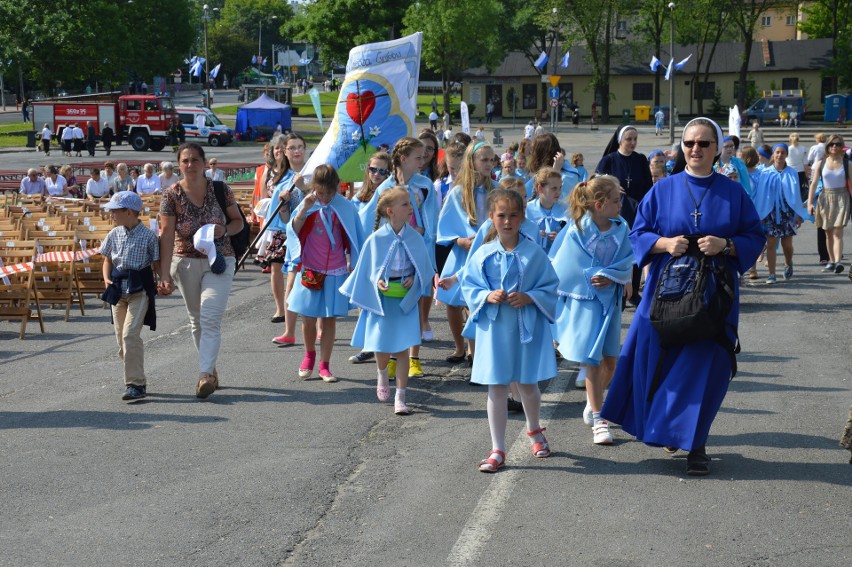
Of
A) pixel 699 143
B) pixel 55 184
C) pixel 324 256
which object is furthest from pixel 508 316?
pixel 55 184

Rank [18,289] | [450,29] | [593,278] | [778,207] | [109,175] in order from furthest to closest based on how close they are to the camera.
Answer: [450,29] → [109,175] → [778,207] → [18,289] → [593,278]

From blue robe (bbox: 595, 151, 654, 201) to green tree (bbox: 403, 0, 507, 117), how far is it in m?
58.2

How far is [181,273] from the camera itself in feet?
27.9

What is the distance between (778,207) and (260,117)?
4766cm

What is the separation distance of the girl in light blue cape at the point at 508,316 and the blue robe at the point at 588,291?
69 cm

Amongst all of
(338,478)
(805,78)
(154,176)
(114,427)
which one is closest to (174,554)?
(338,478)

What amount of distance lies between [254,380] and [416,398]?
149 centimetres

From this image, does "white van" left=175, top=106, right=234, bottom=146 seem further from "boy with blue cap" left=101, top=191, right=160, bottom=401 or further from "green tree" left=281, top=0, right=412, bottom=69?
"boy with blue cap" left=101, top=191, right=160, bottom=401

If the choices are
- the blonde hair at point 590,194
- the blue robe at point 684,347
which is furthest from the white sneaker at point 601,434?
the blonde hair at point 590,194

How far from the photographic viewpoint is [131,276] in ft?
27.6

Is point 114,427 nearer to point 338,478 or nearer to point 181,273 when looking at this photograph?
point 181,273

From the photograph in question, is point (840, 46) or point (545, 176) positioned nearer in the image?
point (545, 176)

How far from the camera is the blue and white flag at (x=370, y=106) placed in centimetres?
1104

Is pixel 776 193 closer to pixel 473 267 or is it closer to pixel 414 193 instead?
pixel 414 193
